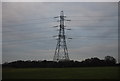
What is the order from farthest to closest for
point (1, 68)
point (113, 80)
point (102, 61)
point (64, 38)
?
point (102, 61) → point (1, 68) → point (64, 38) → point (113, 80)

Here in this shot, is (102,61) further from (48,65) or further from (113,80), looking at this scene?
(113,80)

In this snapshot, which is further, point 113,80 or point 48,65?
point 48,65

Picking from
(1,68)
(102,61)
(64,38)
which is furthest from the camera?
(102,61)

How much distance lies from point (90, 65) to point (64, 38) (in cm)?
761

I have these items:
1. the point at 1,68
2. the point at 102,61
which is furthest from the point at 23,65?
the point at 102,61

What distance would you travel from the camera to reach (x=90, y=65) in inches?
1411

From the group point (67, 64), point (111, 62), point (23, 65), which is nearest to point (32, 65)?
point (23, 65)

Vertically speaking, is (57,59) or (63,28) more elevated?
(63,28)

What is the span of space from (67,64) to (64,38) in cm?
637

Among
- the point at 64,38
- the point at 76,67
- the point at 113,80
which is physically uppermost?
the point at 64,38

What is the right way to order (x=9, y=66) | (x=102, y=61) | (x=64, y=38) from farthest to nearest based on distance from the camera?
1. (x=102, y=61)
2. (x=9, y=66)
3. (x=64, y=38)

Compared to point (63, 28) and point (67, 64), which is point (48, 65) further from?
point (63, 28)

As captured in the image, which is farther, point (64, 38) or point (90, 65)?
point (90, 65)

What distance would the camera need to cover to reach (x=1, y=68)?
32594 millimetres
